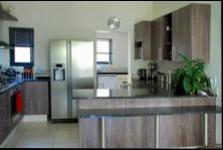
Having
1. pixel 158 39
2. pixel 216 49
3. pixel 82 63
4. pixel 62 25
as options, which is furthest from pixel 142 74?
pixel 216 49

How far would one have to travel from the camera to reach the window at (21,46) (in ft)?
21.8

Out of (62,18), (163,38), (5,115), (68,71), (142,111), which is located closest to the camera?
(142,111)

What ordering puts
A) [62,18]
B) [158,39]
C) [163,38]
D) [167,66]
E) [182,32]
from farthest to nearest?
[62,18] → [167,66] → [158,39] → [163,38] → [182,32]

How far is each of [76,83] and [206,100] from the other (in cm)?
306

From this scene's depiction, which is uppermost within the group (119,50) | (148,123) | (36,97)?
(119,50)

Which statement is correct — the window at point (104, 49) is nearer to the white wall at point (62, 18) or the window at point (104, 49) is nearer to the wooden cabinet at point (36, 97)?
the white wall at point (62, 18)

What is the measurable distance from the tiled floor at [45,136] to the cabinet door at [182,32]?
2377mm

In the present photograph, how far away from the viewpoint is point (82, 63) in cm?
630

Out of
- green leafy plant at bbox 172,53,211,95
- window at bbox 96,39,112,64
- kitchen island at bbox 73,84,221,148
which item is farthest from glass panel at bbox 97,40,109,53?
kitchen island at bbox 73,84,221,148

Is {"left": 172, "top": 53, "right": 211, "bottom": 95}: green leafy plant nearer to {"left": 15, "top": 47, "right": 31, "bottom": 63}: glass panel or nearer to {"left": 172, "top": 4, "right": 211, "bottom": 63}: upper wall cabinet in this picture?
{"left": 172, "top": 4, "right": 211, "bottom": 63}: upper wall cabinet

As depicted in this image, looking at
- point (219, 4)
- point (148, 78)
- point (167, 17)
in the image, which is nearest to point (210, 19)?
point (219, 4)

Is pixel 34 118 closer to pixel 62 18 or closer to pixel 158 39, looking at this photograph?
pixel 62 18

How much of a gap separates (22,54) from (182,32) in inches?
154

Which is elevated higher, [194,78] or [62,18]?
[62,18]
